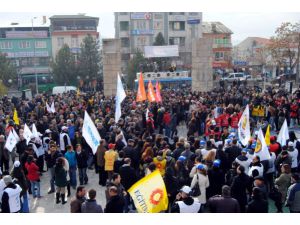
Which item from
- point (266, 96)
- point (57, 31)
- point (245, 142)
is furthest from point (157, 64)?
point (245, 142)

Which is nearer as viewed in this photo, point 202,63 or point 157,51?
point 202,63

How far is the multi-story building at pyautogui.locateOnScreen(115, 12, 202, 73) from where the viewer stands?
58.4 meters

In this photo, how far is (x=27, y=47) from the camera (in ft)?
188

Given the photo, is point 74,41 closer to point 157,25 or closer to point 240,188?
point 157,25

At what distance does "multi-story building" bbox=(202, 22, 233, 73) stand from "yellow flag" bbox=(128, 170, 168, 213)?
52.6m

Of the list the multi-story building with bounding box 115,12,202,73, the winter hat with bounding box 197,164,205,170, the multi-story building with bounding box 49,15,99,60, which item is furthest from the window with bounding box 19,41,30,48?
the winter hat with bounding box 197,164,205,170

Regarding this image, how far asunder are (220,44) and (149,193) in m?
58.8

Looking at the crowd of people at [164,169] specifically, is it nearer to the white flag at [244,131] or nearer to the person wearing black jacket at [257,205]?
the person wearing black jacket at [257,205]

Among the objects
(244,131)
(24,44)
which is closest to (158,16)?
(24,44)

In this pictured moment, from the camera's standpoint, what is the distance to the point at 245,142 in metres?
11.9

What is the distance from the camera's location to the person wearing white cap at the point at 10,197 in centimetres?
837

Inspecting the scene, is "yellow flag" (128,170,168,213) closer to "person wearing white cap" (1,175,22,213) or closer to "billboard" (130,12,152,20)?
"person wearing white cap" (1,175,22,213)

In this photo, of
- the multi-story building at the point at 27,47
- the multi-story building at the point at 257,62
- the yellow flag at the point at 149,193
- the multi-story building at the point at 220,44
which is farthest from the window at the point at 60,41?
the yellow flag at the point at 149,193

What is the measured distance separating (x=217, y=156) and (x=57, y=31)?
50992mm
